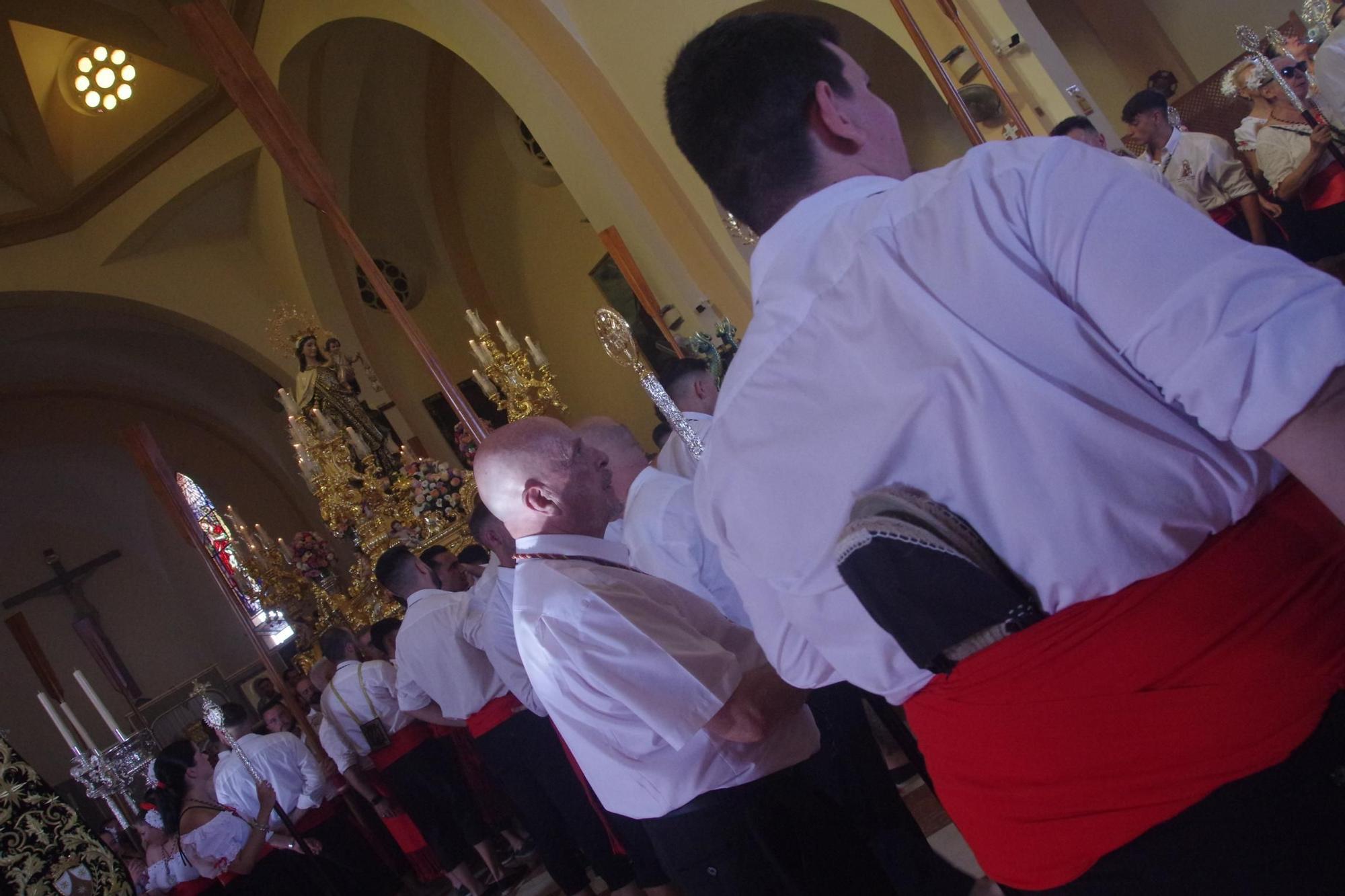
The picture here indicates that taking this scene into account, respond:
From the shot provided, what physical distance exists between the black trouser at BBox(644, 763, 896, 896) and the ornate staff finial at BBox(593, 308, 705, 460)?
831 millimetres

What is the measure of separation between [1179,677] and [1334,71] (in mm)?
4035

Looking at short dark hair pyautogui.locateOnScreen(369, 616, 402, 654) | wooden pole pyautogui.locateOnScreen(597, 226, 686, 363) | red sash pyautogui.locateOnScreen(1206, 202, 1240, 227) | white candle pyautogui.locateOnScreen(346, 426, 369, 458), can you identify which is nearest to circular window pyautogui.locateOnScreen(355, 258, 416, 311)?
white candle pyautogui.locateOnScreen(346, 426, 369, 458)

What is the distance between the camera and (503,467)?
2.62 metres

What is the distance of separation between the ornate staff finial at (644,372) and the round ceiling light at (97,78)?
8586 mm

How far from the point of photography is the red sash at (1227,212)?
17.0 ft

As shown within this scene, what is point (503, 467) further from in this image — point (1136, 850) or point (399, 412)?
point (399, 412)

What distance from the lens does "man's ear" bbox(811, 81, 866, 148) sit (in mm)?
1236

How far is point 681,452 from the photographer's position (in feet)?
12.2

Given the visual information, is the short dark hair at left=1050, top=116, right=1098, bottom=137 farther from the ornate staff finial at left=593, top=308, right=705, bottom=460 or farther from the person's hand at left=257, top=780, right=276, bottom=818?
the person's hand at left=257, top=780, right=276, bottom=818

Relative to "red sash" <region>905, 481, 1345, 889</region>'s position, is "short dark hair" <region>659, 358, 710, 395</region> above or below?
above

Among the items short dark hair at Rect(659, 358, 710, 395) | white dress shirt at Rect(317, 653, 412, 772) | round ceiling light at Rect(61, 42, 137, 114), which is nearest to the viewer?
short dark hair at Rect(659, 358, 710, 395)

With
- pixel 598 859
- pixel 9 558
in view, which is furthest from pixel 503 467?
pixel 9 558

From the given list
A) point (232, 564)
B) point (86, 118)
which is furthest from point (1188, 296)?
point (86, 118)

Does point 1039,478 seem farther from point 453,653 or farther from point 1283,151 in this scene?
point 1283,151
